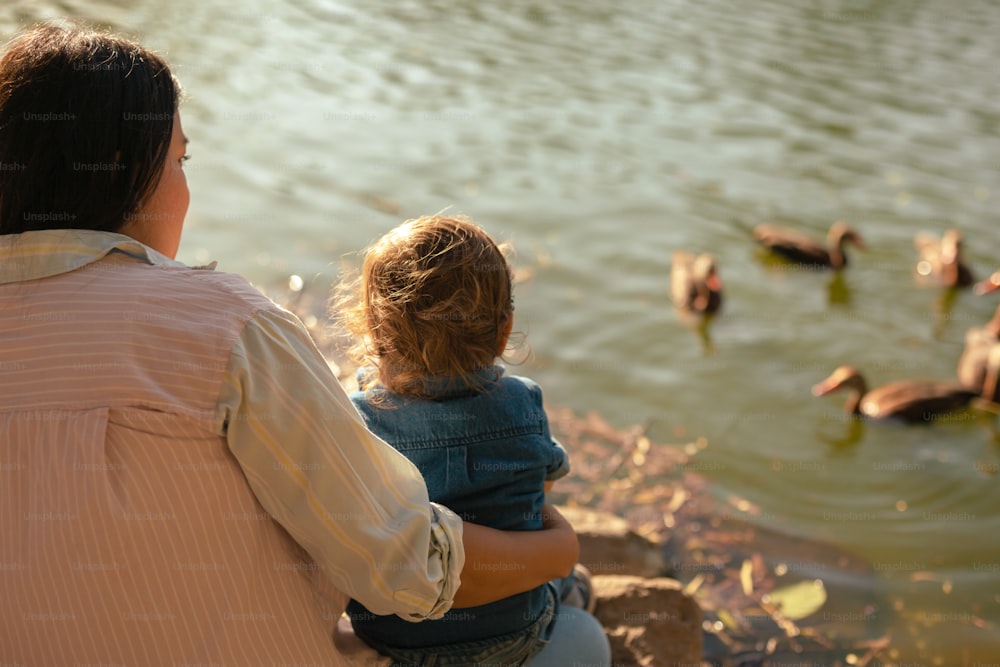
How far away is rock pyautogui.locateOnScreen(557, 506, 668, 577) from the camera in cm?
374

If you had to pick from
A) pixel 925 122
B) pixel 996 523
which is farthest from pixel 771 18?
pixel 996 523

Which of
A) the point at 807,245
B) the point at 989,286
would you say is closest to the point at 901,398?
the point at 807,245

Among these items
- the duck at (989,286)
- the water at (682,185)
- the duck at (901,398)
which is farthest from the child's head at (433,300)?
the duck at (989,286)

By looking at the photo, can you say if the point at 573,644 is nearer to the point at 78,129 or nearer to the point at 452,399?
the point at 452,399

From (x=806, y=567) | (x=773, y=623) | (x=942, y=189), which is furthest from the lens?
(x=942, y=189)

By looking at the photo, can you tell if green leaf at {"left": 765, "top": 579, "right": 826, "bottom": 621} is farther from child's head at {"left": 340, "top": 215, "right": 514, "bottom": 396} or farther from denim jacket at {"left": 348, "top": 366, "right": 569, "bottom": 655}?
child's head at {"left": 340, "top": 215, "right": 514, "bottom": 396}

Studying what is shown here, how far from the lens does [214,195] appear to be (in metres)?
7.57

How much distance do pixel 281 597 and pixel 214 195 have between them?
6.27 metres

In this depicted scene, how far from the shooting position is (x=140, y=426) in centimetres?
157

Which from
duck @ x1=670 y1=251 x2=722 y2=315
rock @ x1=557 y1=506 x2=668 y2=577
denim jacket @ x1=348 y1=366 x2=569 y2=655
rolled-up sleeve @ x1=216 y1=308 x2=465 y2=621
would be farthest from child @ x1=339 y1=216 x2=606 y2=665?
duck @ x1=670 y1=251 x2=722 y2=315

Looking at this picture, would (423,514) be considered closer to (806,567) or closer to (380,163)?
(806,567)

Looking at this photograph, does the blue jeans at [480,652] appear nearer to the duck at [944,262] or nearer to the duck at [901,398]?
the duck at [901,398]

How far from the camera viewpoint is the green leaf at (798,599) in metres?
4.26

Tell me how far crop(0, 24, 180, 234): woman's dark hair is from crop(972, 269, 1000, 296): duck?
291 inches
